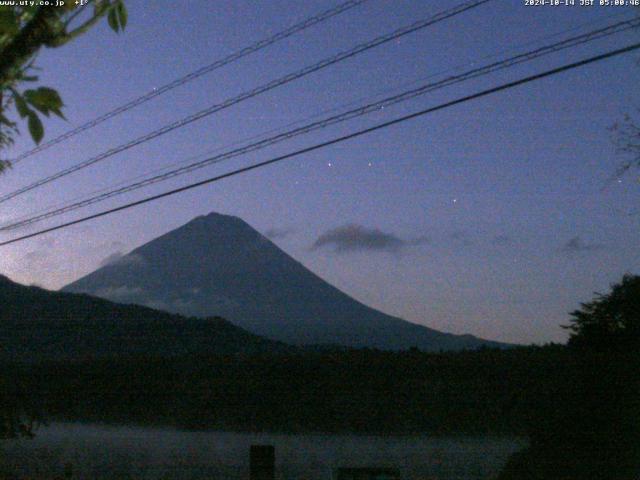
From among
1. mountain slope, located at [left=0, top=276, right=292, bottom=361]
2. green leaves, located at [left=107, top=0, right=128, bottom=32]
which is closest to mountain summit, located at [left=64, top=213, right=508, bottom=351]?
mountain slope, located at [left=0, top=276, right=292, bottom=361]

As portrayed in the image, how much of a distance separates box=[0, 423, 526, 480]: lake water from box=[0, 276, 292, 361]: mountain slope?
10.5 meters

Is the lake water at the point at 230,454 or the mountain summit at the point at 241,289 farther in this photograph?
the mountain summit at the point at 241,289

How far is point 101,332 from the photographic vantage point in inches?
1452

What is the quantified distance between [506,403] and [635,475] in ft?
39.8

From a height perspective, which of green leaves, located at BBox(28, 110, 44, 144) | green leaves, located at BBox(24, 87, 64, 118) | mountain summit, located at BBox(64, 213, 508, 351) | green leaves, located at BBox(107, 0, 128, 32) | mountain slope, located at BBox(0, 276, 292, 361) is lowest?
green leaves, located at BBox(28, 110, 44, 144)

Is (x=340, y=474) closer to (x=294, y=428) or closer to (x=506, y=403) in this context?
(x=506, y=403)

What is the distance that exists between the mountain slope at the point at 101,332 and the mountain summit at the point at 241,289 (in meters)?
51.9

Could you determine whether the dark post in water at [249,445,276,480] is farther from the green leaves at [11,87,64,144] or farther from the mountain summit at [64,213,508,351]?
the mountain summit at [64,213,508,351]

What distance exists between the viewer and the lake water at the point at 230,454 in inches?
636

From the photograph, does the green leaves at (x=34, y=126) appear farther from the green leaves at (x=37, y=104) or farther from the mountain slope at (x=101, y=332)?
the mountain slope at (x=101, y=332)

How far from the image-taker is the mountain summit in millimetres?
106938

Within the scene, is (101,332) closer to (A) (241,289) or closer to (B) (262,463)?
(B) (262,463)

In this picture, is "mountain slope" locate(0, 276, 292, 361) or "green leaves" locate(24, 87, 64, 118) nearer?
"green leaves" locate(24, 87, 64, 118)

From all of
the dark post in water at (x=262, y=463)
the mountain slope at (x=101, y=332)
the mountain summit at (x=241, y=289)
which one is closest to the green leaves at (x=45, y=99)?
the dark post in water at (x=262, y=463)
